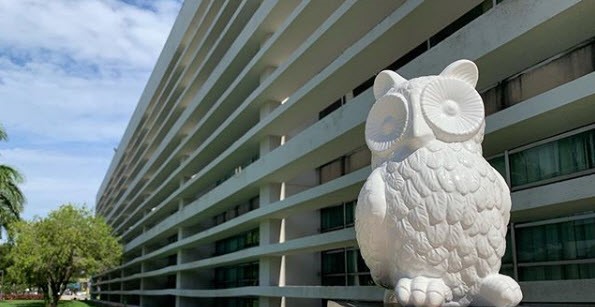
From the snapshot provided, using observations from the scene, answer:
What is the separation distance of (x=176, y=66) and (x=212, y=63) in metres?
7.77

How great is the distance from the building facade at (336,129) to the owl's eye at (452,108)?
207 cm

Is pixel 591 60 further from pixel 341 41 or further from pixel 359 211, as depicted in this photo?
pixel 341 41

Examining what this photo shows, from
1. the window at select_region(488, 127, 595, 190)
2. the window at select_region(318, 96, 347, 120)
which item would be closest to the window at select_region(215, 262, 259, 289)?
the window at select_region(318, 96, 347, 120)

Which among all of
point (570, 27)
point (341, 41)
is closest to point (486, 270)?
point (570, 27)

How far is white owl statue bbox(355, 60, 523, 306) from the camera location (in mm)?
6734

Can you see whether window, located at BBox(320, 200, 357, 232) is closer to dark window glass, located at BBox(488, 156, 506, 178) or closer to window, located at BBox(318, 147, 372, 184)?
window, located at BBox(318, 147, 372, 184)

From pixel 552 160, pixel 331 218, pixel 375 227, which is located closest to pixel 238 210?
pixel 331 218

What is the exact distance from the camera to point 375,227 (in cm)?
714

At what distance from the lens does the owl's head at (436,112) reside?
23.2ft

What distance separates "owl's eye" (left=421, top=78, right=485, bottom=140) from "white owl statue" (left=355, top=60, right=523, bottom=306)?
1 cm

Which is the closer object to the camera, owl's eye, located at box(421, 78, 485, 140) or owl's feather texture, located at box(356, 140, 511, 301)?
owl's feather texture, located at box(356, 140, 511, 301)

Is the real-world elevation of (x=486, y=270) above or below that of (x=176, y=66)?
below

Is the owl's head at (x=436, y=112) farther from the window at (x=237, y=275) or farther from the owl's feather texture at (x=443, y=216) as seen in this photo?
the window at (x=237, y=275)

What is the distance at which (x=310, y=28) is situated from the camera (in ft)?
57.6
